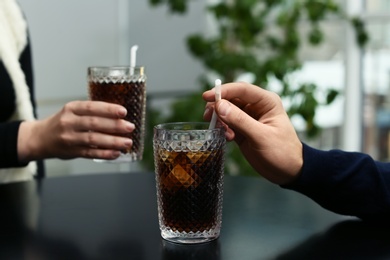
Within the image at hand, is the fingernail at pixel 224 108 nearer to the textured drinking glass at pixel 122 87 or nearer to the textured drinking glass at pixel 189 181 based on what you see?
the textured drinking glass at pixel 189 181

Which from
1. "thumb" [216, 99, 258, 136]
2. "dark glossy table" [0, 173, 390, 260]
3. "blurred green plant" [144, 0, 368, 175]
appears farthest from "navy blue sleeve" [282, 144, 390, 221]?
"blurred green plant" [144, 0, 368, 175]

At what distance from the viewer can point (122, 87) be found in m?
1.19

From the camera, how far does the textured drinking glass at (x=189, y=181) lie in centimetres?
86

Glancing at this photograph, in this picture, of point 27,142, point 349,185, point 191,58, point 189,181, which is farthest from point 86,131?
point 191,58

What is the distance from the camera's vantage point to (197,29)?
3.46m

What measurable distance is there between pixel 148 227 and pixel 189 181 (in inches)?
5.5

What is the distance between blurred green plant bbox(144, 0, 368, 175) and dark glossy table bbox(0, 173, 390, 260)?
5.30ft

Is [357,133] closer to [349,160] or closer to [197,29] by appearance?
[197,29]

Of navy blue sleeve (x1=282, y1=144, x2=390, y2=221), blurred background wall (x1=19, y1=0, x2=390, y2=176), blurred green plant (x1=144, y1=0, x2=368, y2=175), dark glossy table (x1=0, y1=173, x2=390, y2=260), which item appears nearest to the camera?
dark glossy table (x1=0, y1=173, x2=390, y2=260)

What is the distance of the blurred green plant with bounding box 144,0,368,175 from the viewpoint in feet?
9.46

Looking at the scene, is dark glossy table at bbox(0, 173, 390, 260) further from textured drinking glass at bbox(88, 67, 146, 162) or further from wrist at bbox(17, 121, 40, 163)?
textured drinking glass at bbox(88, 67, 146, 162)

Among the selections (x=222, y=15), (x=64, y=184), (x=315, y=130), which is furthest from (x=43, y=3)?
(x=64, y=184)

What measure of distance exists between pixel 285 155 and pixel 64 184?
0.54 meters

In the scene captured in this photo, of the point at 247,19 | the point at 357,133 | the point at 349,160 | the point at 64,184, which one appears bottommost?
the point at 357,133
